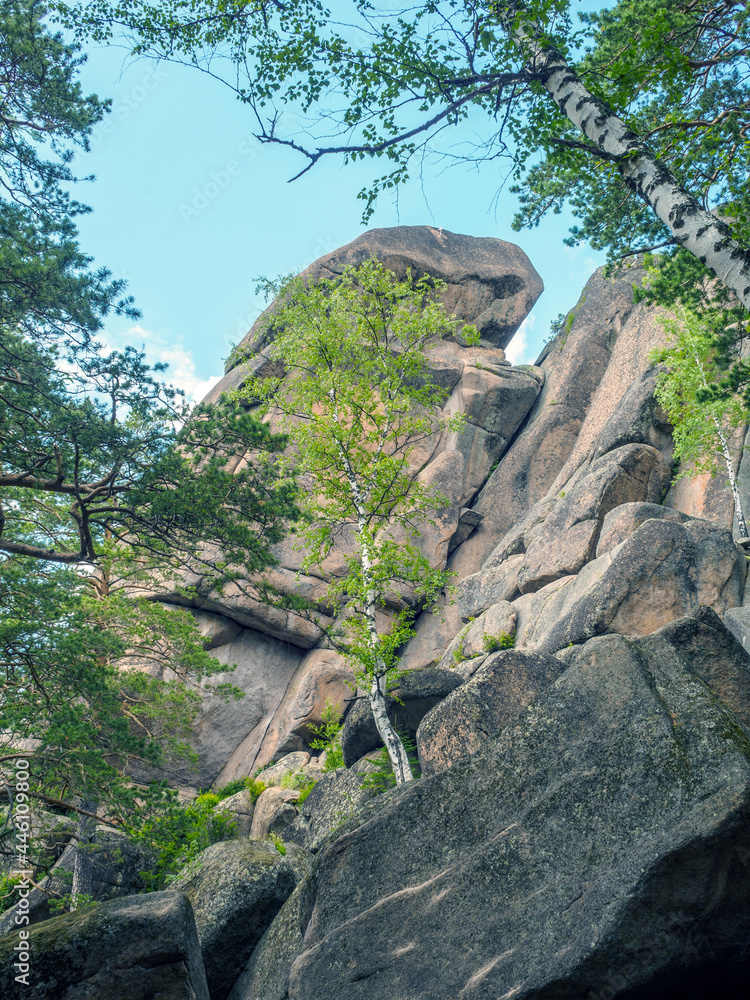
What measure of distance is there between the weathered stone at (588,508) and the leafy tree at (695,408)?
1224 mm

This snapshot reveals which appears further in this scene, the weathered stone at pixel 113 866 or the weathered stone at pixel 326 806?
the weathered stone at pixel 113 866

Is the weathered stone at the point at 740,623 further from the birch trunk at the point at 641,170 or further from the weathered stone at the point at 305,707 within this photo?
the weathered stone at the point at 305,707

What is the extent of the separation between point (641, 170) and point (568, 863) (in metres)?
7.57

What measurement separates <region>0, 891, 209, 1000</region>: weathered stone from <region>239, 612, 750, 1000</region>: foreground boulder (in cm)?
121

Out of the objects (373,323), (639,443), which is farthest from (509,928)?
(639,443)

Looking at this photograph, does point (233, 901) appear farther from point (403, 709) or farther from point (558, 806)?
point (403, 709)

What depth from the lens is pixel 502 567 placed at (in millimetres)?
20812

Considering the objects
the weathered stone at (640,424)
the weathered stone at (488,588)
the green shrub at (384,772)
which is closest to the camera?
the green shrub at (384,772)

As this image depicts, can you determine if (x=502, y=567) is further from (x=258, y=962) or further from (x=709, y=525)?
(x=258, y=962)

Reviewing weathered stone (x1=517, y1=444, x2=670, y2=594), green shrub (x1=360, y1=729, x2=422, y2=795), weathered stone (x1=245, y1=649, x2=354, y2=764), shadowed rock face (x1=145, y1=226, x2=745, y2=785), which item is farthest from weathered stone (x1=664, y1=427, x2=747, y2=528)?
weathered stone (x1=245, y1=649, x2=354, y2=764)

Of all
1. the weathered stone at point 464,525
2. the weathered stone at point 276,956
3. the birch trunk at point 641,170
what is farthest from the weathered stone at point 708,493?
the weathered stone at point 276,956

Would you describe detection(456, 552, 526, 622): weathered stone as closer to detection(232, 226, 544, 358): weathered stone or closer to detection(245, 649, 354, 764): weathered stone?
detection(245, 649, 354, 764): weathered stone

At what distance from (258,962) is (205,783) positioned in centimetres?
1646

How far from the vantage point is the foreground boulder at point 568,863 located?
5.52 metres
